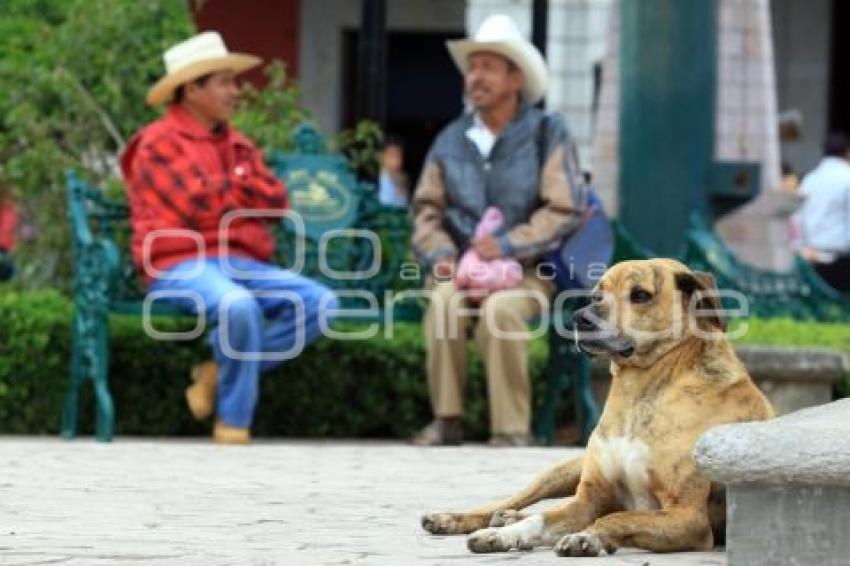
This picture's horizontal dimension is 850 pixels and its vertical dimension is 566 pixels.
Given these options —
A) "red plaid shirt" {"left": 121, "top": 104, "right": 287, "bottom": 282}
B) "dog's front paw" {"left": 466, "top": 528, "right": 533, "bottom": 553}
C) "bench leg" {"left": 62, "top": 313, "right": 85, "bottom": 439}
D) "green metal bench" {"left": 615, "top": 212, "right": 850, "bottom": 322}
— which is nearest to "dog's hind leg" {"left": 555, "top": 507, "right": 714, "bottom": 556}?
"dog's front paw" {"left": 466, "top": 528, "right": 533, "bottom": 553}

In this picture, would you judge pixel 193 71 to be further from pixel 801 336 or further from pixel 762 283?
pixel 762 283

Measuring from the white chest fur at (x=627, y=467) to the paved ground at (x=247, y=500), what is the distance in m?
0.21

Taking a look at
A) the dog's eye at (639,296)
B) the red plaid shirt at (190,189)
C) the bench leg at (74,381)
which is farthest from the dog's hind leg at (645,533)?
the bench leg at (74,381)

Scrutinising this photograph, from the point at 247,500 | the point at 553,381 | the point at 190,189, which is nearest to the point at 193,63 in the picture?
the point at 190,189

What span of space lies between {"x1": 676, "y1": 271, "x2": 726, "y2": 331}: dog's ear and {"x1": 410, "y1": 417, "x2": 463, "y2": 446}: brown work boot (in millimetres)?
4140

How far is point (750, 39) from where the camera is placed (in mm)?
15180

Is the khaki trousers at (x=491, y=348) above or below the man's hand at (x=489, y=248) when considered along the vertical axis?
below

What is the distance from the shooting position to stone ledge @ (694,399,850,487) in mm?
5668

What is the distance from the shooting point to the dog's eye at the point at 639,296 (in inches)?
262

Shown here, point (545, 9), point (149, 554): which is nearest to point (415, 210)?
point (149, 554)

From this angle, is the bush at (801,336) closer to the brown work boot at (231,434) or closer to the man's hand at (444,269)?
the man's hand at (444,269)

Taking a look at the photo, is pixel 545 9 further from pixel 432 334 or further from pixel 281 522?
pixel 281 522

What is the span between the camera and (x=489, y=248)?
34.8ft

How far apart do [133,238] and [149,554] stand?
15.7ft
